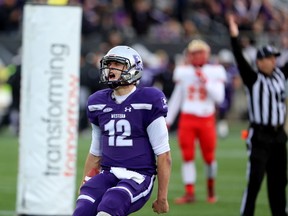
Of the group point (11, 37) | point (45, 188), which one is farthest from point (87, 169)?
point (11, 37)

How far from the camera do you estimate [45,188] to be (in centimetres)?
1022

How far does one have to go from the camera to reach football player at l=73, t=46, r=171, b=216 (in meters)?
7.51

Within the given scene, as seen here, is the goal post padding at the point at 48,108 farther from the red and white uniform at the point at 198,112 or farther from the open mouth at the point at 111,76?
the red and white uniform at the point at 198,112

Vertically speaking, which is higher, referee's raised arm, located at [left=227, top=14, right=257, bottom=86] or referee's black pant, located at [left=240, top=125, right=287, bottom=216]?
referee's raised arm, located at [left=227, top=14, right=257, bottom=86]

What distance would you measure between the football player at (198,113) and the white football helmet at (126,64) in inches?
202

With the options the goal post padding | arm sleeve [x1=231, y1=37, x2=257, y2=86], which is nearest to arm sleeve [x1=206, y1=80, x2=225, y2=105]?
arm sleeve [x1=231, y1=37, x2=257, y2=86]

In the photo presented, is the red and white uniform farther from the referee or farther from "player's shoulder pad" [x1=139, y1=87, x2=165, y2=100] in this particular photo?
"player's shoulder pad" [x1=139, y1=87, x2=165, y2=100]

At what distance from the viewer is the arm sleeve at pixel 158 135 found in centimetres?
758

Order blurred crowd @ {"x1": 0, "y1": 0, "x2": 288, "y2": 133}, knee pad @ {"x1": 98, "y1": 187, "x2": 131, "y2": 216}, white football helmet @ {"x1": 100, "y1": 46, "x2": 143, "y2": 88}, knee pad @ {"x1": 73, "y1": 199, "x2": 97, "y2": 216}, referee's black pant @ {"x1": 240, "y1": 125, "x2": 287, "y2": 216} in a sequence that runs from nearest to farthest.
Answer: knee pad @ {"x1": 98, "y1": 187, "x2": 131, "y2": 216}
knee pad @ {"x1": 73, "y1": 199, "x2": 97, "y2": 216}
white football helmet @ {"x1": 100, "y1": 46, "x2": 143, "y2": 88}
referee's black pant @ {"x1": 240, "y1": 125, "x2": 287, "y2": 216}
blurred crowd @ {"x1": 0, "y1": 0, "x2": 288, "y2": 133}

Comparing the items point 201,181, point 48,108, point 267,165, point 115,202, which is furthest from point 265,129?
point 201,181

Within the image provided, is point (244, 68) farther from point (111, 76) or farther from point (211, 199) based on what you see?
point (211, 199)

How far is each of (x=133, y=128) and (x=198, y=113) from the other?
5411mm

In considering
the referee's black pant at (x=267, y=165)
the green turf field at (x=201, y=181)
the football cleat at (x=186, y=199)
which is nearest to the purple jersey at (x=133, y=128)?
the referee's black pant at (x=267, y=165)

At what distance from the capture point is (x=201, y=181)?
15.1 m
